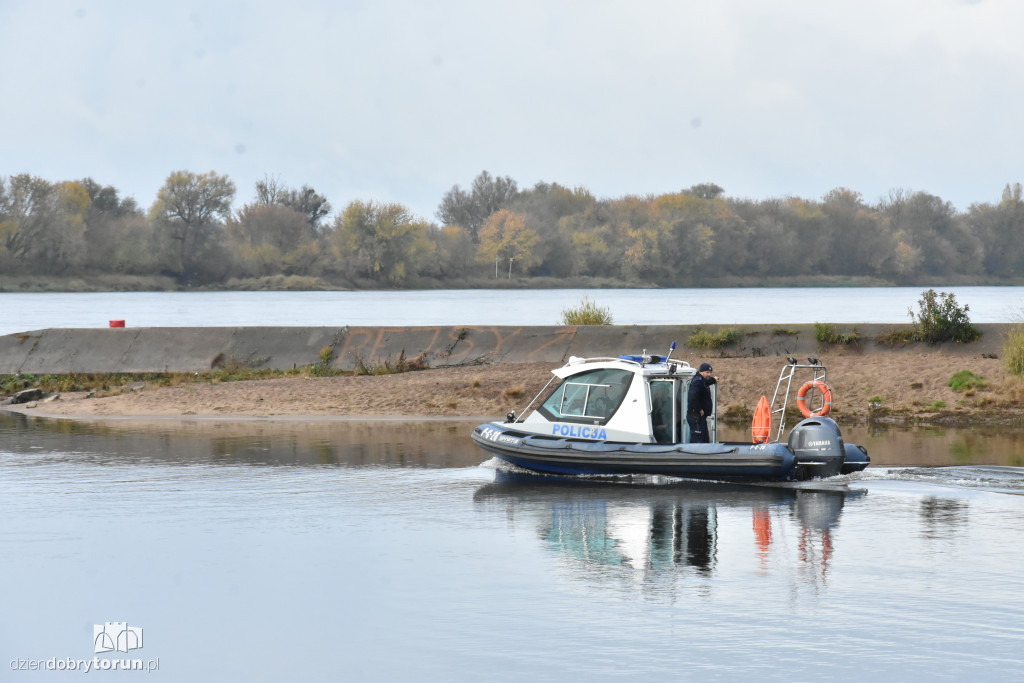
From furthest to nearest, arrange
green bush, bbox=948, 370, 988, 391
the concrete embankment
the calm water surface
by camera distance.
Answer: the concrete embankment < green bush, bbox=948, 370, 988, 391 < the calm water surface

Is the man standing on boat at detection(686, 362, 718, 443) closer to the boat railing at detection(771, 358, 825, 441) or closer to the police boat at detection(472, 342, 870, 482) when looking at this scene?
the police boat at detection(472, 342, 870, 482)

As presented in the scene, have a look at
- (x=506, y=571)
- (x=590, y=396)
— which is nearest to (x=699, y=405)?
(x=590, y=396)

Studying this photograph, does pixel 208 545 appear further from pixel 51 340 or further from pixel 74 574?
pixel 51 340

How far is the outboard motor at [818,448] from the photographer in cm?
1459

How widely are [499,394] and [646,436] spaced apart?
9.46 m

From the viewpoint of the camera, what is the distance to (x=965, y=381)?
2369cm

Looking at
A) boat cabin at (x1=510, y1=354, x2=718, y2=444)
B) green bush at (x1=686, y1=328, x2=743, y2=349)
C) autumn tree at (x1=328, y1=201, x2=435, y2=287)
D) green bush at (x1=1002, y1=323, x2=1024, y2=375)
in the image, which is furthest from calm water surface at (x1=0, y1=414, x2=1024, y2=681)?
autumn tree at (x1=328, y1=201, x2=435, y2=287)

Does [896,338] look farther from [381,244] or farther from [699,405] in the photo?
[381,244]

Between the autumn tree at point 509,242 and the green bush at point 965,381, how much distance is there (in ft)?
328

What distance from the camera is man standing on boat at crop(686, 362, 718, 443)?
15727 millimetres

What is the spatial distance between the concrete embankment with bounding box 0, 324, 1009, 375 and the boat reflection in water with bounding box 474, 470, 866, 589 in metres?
12.5

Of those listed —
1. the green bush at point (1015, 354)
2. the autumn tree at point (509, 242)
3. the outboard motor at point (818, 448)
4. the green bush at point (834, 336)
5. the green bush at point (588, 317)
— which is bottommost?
the outboard motor at point (818, 448)

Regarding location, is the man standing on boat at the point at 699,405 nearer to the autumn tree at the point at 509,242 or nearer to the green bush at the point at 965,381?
the green bush at the point at 965,381

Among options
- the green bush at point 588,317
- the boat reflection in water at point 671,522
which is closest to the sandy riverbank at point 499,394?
the green bush at point 588,317
